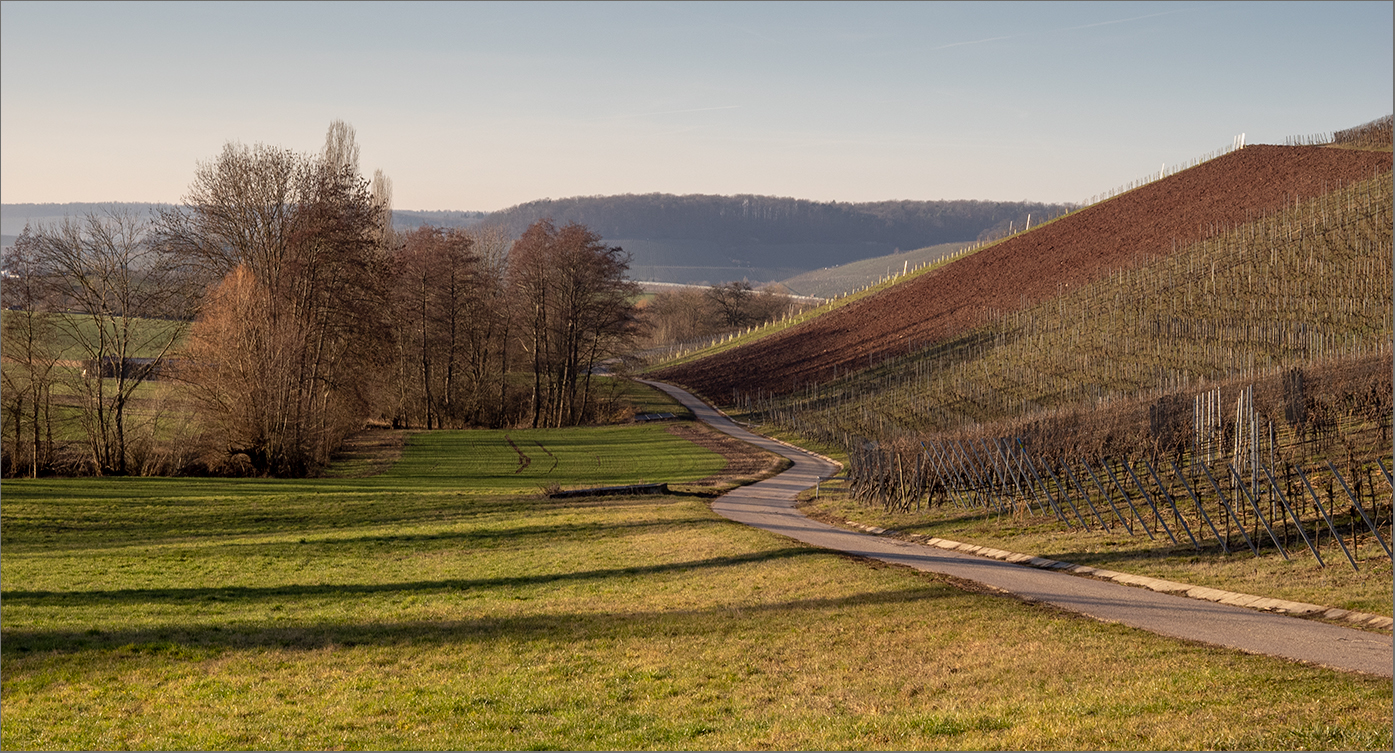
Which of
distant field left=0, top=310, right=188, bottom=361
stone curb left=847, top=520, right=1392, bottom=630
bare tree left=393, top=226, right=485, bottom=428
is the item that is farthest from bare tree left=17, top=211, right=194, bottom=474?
stone curb left=847, top=520, right=1392, bottom=630

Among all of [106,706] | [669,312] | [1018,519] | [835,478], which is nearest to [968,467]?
[1018,519]

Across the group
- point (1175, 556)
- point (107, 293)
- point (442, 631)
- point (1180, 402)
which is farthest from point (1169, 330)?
point (107, 293)

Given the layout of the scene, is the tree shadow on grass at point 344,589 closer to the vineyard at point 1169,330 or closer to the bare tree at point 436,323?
the vineyard at point 1169,330

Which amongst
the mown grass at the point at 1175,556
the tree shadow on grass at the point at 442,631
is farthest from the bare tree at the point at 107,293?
the mown grass at the point at 1175,556

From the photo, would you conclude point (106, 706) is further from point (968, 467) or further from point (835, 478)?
point (835, 478)

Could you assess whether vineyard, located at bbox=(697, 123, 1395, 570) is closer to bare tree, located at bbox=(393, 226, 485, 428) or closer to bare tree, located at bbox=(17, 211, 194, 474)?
bare tree, located at bbox=(393, 226, 485, 428)

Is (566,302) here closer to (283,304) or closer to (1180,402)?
(283,304)

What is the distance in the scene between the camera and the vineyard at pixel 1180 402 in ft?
57.8

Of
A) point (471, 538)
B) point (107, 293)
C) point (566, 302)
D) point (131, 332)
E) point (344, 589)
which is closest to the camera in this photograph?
point (344, 589)

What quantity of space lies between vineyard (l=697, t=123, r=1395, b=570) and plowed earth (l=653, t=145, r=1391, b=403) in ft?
7.51

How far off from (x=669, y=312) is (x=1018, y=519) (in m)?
89.4

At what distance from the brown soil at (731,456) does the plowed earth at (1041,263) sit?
1451 centimetres

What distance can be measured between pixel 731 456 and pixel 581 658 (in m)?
32.6

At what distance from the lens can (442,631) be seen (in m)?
12.9
